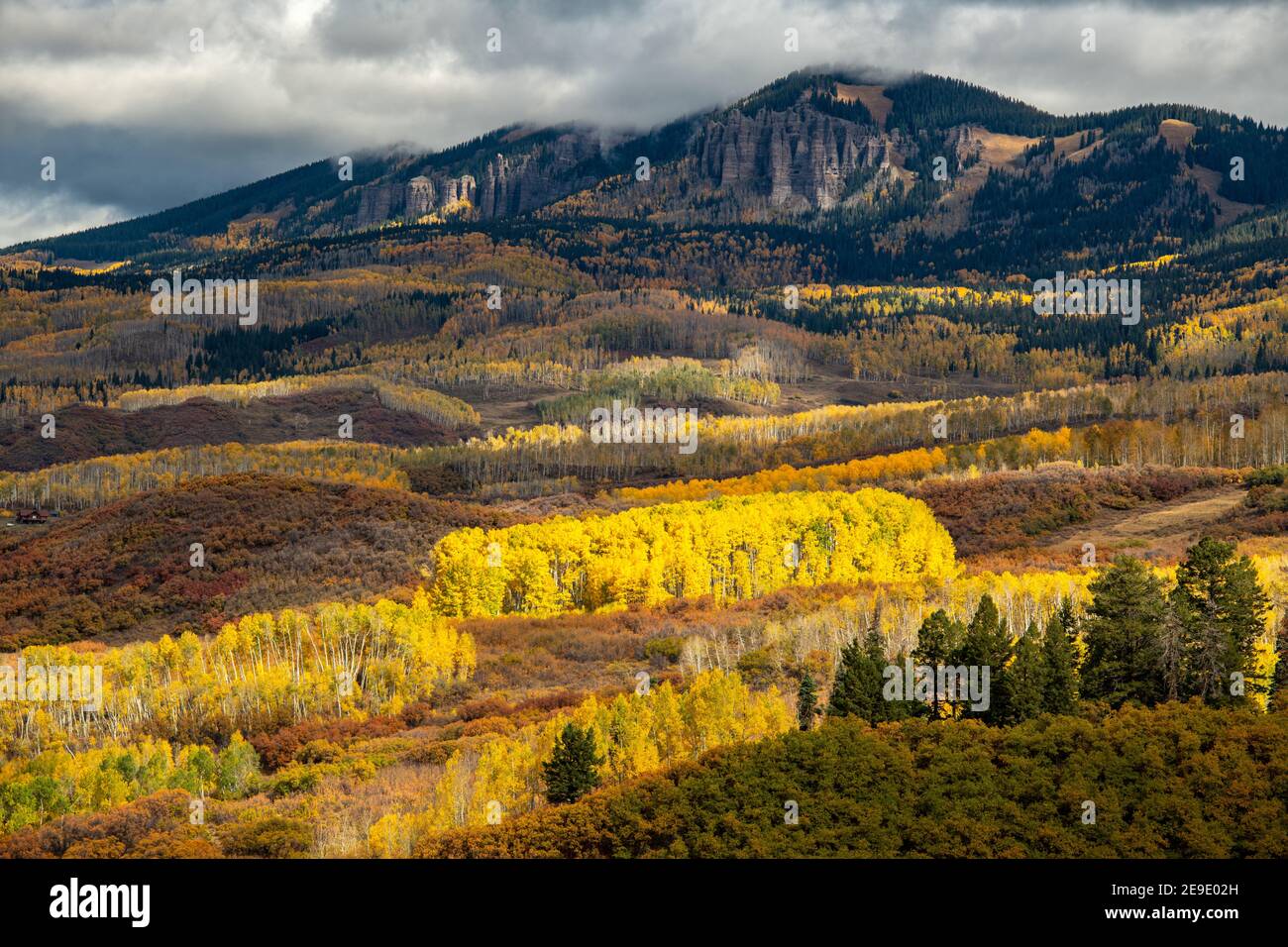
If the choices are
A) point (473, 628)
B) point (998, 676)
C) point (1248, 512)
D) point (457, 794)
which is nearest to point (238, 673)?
point (473, 628)

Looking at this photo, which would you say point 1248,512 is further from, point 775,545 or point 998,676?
point 998,676

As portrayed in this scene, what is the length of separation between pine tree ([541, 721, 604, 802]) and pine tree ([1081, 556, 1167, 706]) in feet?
82.3

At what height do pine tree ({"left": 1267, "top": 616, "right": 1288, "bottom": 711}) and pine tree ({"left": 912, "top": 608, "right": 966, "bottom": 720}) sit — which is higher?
pine tree ({"left": 912, "top": 608, "right": 966, "bottom": 720})

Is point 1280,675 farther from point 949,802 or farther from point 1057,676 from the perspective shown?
point 949,802

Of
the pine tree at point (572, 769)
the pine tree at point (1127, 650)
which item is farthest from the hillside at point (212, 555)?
the pine tree at point (1127, 650)

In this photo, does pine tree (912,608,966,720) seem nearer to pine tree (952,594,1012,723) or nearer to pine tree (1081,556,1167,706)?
pine tree (952,594,1012,723)

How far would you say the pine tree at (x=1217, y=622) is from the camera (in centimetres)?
6781

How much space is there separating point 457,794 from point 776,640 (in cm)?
3890

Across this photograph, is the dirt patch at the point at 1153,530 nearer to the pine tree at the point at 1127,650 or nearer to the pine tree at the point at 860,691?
the pine tree at the point at 1127,650

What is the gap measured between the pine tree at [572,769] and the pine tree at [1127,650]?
25074 mm

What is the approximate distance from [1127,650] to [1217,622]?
464cm

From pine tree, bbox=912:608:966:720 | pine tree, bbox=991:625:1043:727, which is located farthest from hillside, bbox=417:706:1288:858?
pine tree, bbox=912:608:966:720

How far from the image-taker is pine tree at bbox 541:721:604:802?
195 ft
